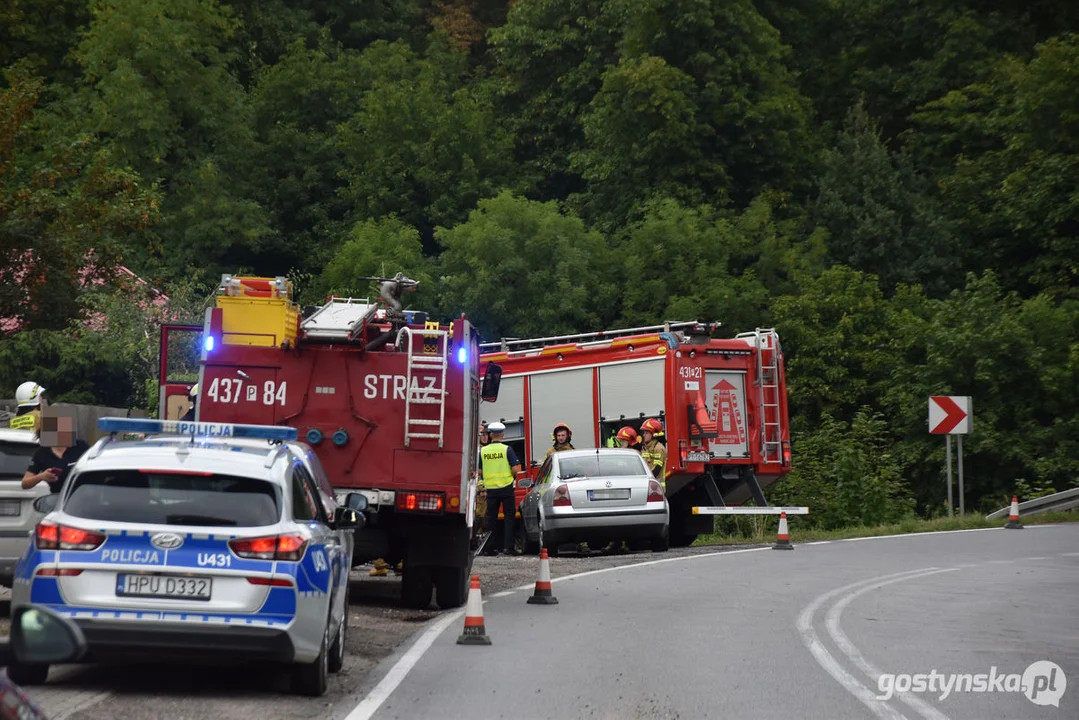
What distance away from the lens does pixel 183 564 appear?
9766 mm

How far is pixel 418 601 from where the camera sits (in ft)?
54.0

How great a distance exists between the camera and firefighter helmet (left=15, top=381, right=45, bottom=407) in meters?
15.9

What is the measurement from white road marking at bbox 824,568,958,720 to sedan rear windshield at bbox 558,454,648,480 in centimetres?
474

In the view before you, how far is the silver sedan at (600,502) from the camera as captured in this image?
23047 millimetres

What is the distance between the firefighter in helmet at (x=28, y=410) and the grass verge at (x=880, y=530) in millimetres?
13101

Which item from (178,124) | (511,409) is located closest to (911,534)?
(511,409)

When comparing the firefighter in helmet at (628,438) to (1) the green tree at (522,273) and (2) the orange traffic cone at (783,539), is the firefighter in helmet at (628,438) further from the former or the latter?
(1) the green tree at (522,273)

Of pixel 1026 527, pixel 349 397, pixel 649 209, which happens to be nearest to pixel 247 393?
pixel 349 397

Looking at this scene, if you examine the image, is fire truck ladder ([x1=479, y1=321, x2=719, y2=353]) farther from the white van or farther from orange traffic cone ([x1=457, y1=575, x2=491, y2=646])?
orange traffic cone ([x1=457, y1=575, x2=491, y2=646])

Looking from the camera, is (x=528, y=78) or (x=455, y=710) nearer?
(x=455, y=710)

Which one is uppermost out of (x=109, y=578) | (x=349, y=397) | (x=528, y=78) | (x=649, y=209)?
(x=528, y=78)

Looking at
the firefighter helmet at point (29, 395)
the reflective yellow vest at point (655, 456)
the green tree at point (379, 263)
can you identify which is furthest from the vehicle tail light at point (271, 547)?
the green tree at point (379, 263)

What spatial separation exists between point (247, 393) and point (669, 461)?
461 inches

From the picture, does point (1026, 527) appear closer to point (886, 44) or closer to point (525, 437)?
point (525, 437)
